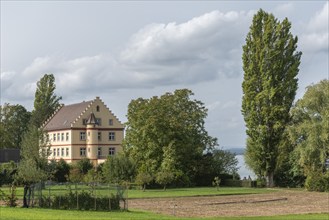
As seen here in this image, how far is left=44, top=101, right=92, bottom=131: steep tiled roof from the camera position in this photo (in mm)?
93250

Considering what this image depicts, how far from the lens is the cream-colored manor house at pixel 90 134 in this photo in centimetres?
8994

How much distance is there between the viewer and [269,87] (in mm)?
67062

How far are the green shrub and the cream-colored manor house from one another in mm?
36660

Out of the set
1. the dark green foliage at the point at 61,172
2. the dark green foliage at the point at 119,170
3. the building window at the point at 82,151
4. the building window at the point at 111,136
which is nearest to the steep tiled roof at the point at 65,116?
the building window at the point at 82,151

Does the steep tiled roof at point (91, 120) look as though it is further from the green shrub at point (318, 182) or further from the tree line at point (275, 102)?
the green shrub at point (318, 182)

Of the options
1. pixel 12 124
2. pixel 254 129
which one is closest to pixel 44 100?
pixel 12 124

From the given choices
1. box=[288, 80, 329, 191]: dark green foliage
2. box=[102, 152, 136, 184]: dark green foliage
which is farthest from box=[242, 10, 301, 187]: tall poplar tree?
box=[102, 152, 136, 184]: dark green foliage

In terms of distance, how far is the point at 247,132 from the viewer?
6944 cm

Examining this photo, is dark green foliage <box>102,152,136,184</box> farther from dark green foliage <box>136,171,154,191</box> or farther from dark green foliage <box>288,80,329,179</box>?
dark green foliage <box>288,80,329,179</box>

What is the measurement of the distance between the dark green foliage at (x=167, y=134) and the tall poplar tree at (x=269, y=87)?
7.22 meters

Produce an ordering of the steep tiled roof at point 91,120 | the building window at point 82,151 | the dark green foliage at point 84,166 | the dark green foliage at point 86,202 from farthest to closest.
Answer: the building window at point 82,151 < the steep tiled roof at point 91,120 < the dark green foliage at point 84,166 < the dark green foliage at point 86,202

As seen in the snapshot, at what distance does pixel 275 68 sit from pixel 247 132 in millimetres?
8507

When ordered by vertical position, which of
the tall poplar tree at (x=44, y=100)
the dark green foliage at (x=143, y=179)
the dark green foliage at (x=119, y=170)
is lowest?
the dark green foliage at (x=143, y=179)

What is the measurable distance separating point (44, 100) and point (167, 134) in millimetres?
44393
